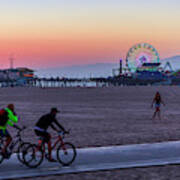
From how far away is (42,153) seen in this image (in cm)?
883

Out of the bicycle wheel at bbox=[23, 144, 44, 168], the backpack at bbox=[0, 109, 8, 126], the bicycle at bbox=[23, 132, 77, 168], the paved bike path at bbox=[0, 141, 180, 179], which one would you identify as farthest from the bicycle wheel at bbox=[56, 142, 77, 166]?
the backpack at bbox=[0, 109, 8, 126]

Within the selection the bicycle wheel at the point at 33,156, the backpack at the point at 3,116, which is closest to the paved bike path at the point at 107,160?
the bicycle wheel at the point at 33,156

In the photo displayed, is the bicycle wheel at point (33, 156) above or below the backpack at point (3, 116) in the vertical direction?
below

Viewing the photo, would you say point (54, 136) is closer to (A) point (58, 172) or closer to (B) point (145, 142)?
(B) point (145, 142)

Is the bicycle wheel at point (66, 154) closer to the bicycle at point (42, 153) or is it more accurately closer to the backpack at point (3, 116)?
the bicycle at point (42, 153)

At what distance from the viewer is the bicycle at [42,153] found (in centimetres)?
871

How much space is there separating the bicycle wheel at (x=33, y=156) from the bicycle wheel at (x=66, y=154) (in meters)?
0.47

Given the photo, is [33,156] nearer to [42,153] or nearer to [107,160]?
[42,153]

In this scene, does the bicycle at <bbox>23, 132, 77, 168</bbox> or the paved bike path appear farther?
the bicycle at <bbox>23, 132, 77, 168</bbox>

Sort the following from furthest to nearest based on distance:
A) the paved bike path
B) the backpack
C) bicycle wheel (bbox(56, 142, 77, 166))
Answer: bicycle wheel (bbox(56, 142, 77, 166)), the backpack, the paved bike path

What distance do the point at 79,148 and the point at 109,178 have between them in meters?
3.47

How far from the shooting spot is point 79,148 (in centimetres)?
1145

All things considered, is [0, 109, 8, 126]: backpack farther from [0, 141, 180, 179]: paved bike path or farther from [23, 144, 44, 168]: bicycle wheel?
[0, 141, 180, 179]: paved bike path

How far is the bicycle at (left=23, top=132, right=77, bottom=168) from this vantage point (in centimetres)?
871
